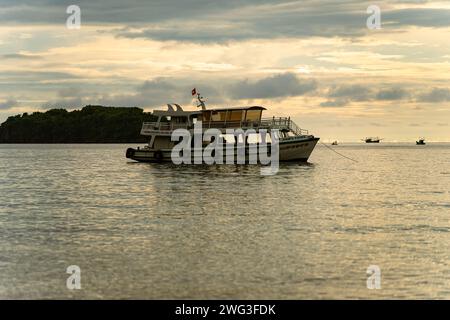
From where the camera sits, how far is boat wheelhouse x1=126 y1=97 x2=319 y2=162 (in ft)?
238

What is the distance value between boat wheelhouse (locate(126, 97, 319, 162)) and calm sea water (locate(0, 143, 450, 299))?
22.6 metres

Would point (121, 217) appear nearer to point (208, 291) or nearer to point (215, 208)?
point (215, 208)

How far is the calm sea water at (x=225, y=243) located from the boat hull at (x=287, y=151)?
23.9 meters

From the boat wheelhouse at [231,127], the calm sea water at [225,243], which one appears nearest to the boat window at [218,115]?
the boat wheelhouse at [231,127]

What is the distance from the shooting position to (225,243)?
2608 centimetres

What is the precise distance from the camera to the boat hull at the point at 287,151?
74.1 m

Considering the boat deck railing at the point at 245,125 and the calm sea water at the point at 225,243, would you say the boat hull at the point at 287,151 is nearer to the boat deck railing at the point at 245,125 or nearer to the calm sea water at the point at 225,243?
the boat deck railing at the point at 245,125

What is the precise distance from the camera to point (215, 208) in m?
38.2

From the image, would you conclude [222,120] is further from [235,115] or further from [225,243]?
[225,243]

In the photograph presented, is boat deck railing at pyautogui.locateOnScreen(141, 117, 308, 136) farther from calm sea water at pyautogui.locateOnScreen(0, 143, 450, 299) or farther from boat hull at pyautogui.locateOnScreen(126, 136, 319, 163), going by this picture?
calm sea water at pyautogui.locateOnScreen(0, 143, 450, 299)

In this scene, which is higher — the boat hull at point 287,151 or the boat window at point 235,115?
the boat window at point 235,115

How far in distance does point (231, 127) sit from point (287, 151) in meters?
6.66
